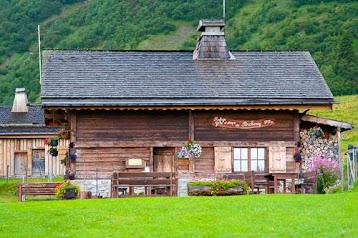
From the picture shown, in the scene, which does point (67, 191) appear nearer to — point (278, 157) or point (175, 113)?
point (175, 113)

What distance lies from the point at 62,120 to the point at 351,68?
184 feet

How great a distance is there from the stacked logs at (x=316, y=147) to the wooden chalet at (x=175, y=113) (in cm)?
91

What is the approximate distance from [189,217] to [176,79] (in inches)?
540

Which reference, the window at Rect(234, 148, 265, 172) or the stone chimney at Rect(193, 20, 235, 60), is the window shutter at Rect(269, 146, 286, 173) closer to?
the window at Rect(234, 148, 265, 172)

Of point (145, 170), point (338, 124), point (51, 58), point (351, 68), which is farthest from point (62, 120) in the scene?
point (351, 68)

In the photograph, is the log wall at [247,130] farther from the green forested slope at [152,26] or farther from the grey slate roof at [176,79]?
the green forested slope at [152,26]

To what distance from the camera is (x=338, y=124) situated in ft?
112

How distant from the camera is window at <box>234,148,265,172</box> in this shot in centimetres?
3356

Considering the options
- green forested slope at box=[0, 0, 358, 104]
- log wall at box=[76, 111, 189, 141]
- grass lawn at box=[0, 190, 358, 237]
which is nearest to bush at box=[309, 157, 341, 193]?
log wall at box=[76, 111, 189, 141]

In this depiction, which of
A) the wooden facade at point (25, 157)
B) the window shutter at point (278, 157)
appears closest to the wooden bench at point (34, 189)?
the window shutter at point (278, 157)

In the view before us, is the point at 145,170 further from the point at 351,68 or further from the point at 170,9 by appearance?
the point at 170,9

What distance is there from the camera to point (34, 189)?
96.6 feet

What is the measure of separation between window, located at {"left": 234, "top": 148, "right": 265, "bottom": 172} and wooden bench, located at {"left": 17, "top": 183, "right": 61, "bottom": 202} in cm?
735

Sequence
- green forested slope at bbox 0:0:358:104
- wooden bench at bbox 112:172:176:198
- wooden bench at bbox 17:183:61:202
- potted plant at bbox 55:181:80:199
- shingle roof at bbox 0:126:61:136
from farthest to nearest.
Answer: green forested slope at bbox 0:0:358:104 < shingle roof at bbox 0:126:61:136 < wooden bench at bbox 17:183:61:202 < wooden bench at bbox 112:172:176:198 < potted plant at bbox 55:181:80:199
